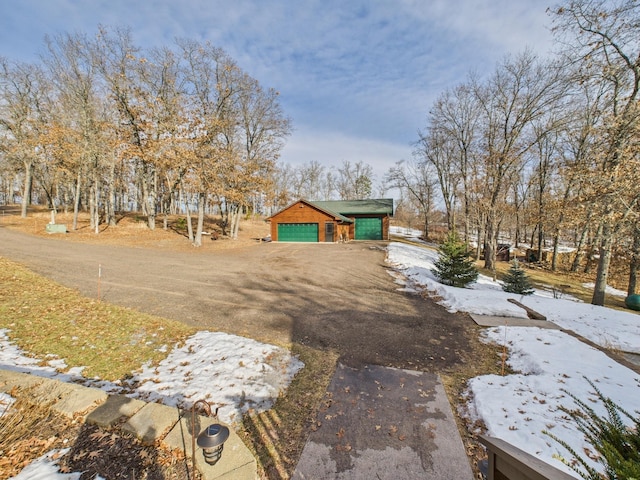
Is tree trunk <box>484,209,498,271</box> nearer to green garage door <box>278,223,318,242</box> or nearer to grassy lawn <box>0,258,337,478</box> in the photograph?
green garage door <box>278,223,318,242</box>

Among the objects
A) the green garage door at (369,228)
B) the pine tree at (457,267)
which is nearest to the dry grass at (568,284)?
the pine tree at (457,267)

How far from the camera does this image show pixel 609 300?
13.4 meters

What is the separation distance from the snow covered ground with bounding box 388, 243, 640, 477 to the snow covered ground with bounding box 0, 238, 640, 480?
13mm

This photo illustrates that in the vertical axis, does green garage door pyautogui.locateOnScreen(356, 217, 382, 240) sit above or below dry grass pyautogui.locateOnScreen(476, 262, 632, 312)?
above

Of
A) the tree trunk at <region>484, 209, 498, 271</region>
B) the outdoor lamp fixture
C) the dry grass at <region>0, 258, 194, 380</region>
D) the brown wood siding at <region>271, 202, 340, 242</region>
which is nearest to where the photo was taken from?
the outdoor lamp fixture

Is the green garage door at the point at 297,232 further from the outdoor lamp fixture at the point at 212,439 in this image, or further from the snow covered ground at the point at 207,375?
the outdoor lamp fixture at the point at 212,439

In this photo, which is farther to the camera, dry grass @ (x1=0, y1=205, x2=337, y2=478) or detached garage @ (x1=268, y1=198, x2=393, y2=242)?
detached garage @ (x1=268, y1=198, x2=393, y2=242)

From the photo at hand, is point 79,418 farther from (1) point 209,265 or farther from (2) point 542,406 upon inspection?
(1) point 209,265

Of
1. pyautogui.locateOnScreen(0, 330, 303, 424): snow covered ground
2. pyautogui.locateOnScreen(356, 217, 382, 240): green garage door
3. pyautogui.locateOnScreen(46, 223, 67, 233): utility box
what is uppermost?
pyautogui.locateOnScreen(356, 217, 382, 240): green garage door

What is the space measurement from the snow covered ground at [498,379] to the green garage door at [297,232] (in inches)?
771

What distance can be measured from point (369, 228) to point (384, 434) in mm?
26752

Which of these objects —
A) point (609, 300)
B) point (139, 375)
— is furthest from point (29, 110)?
point (609, 300)

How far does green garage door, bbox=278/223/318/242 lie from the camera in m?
25.2

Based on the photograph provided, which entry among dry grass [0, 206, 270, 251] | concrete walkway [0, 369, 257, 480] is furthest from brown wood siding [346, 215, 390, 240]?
concrete walkway [0, 369, 257, 480]
